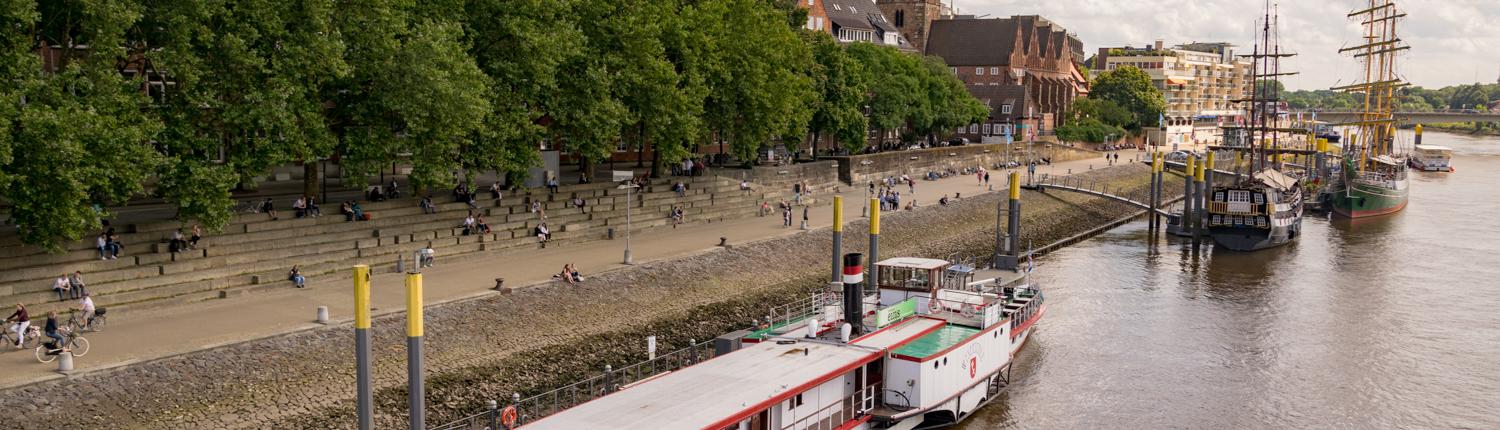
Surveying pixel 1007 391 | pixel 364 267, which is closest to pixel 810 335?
pixel 1007 391

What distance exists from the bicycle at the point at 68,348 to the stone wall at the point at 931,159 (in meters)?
58.2

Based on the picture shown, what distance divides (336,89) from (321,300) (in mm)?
9282

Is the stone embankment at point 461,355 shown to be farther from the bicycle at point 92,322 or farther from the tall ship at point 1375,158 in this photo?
the tall ship at point 1375,158

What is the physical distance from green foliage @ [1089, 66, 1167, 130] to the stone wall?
117 ft

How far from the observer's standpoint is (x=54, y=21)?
35.5 metres

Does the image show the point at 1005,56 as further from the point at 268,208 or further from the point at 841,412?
the point at 841,412

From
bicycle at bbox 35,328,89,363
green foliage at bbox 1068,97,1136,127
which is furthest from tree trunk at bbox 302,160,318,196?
green foliage at bbox 1068,97,1136,127

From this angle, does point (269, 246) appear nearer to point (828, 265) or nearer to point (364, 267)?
point (364, 267)

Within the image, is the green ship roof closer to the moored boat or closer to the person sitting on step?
the person sitting on step

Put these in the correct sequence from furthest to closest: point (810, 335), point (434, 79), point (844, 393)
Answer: point (434, 79), point (810, 335), point (844, 393)

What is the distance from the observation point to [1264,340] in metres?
46.2

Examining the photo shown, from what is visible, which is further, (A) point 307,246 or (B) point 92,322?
(A) point 307,246

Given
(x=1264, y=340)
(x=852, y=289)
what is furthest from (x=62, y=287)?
(x=1264, y=340)

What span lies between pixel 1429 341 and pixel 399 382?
37614 mm
